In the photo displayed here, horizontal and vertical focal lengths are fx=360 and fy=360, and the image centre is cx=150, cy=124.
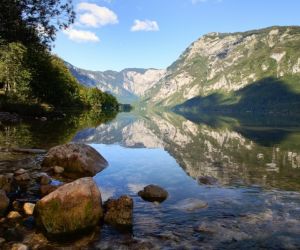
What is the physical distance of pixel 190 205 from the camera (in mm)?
18875

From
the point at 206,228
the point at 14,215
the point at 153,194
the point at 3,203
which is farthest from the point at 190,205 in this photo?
the point at 3,203

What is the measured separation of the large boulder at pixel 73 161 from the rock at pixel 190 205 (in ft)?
27.8

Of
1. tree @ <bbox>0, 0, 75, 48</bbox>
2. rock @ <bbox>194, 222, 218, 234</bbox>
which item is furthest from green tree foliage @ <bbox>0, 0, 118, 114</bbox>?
rock @ <bbox>194, 222, 218, 234</bbox>

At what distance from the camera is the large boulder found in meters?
25.4

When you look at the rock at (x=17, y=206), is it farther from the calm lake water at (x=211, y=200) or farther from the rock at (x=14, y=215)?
the calm lake water at (x=211, y=200)

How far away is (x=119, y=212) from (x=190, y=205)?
4669 mm

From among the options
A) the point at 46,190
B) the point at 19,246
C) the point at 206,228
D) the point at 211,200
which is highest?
the point at 46,190

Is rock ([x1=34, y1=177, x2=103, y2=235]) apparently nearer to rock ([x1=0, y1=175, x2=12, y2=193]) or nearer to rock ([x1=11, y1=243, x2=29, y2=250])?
rock ([x1=11, y1=243, x2=29, y2=250])

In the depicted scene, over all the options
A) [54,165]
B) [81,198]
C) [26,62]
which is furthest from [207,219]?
[26,62]

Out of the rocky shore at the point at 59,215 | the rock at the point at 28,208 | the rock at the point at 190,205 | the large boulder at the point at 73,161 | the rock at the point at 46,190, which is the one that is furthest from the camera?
the large boulder at the point at 73,161

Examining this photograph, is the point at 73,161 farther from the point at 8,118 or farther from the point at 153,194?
the point at 8,118

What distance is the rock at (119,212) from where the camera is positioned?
1544 cm

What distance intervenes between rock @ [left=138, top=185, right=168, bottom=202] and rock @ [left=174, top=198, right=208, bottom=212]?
1155 millimetres

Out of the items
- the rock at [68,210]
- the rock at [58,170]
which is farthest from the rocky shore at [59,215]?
the rock at [58,170]
